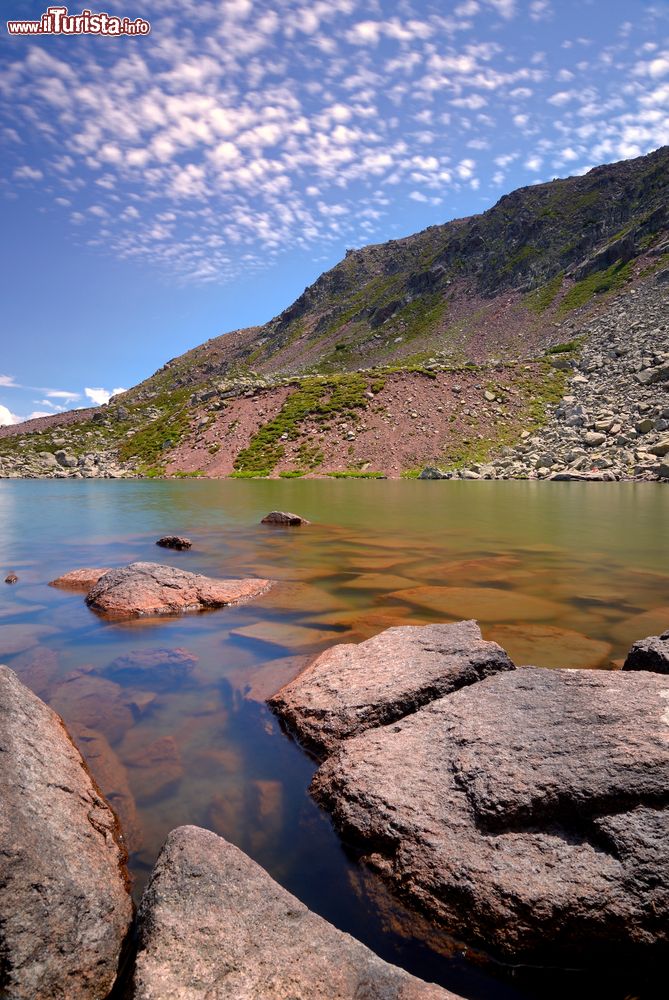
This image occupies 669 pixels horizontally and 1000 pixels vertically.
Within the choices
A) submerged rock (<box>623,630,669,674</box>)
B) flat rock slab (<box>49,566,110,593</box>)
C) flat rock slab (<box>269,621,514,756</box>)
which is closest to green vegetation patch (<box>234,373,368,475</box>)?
flat rock slab (<box>49,566,110,593</box>)

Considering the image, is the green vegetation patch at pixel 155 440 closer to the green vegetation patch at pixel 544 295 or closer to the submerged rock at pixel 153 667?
the submerged rock at pixel 153 667

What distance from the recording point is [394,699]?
19.7 feet

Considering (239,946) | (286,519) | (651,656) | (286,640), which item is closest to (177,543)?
(286,519)

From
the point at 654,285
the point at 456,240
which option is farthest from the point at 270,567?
the point at 456,240

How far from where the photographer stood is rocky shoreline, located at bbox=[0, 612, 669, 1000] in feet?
10.4

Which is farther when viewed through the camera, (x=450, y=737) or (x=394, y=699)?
(x=394, y=699)

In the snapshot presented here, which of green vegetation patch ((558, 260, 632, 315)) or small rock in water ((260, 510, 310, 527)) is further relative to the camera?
green vegetation patch ((558, 260, 632, 315))

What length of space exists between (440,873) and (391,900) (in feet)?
1.34

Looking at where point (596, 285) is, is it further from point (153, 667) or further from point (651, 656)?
point (153, 667)

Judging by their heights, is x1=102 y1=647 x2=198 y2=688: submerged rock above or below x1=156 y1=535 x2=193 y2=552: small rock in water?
below

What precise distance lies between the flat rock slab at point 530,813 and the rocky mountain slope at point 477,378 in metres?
50.1

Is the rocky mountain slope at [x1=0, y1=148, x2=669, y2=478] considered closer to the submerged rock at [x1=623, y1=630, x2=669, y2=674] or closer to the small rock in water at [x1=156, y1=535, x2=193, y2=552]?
the small rock in water at [x1=156, y1=535, x2=193, y2=552]

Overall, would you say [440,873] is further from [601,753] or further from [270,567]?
[270,567]

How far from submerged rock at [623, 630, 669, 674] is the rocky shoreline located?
915 millimetres
